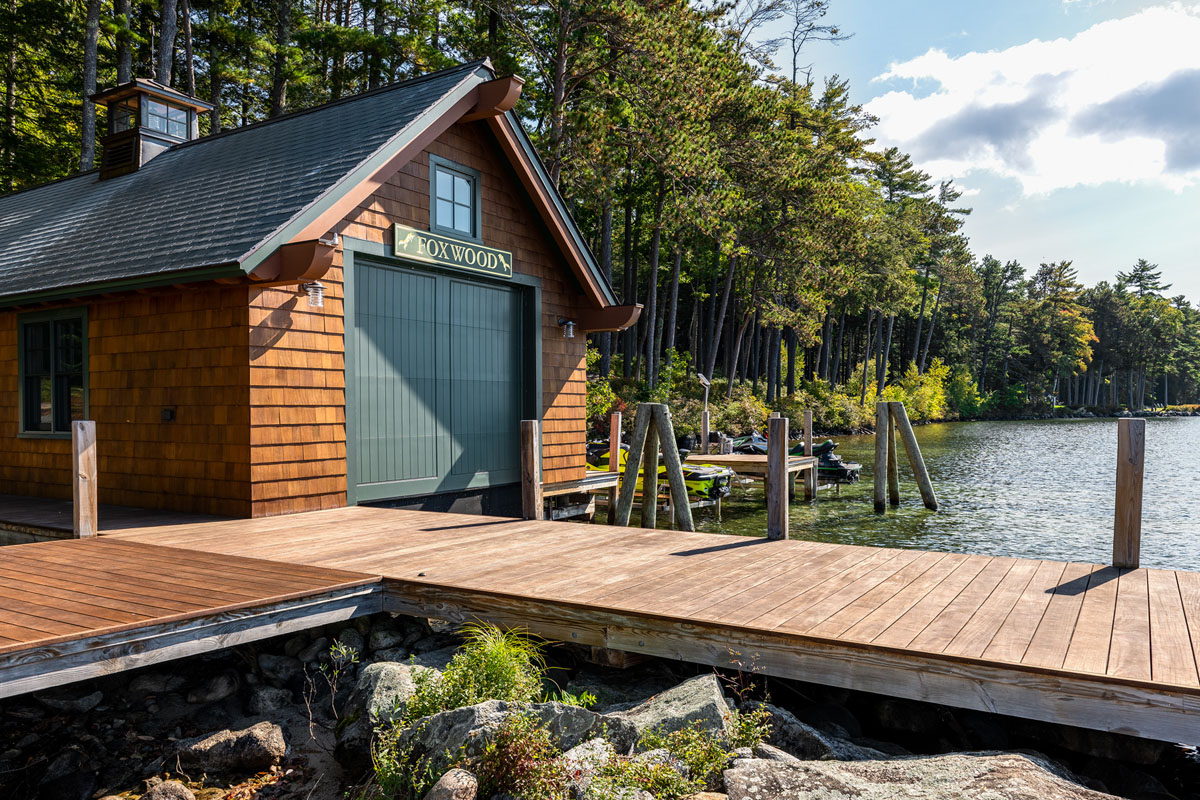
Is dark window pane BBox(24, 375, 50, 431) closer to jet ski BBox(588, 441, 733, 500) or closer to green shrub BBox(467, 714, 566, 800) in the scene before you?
jet ski BBox(588, 441, 733, 500)

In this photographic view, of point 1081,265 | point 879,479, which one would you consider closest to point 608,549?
point 879,479

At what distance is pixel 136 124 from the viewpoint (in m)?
12.4

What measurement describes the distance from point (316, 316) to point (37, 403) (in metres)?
4.40

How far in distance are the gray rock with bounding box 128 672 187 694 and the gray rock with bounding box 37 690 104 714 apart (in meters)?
0.18

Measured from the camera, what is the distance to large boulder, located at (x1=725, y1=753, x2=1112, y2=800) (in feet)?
9.37

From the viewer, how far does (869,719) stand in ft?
14.7

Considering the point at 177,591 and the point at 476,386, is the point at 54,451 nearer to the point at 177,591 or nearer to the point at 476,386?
the point at 476,386

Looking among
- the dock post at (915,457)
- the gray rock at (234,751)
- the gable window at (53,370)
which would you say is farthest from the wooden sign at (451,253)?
the dock post at (915,457)

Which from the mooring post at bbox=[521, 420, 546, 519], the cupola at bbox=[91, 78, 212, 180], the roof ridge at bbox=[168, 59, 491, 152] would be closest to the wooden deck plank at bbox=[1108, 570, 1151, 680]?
the mooring post at bbox=[521, 420, 546, 519]

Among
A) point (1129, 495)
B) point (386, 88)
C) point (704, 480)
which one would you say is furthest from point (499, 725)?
point (704, 480)

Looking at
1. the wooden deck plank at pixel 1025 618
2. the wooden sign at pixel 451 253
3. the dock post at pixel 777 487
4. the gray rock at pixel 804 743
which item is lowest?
the gray rock at pixel 804 743

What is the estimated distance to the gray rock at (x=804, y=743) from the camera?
11.9 feet

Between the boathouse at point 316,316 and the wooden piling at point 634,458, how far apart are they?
33.4 inches

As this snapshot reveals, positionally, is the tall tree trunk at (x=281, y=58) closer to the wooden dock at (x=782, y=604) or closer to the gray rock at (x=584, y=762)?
the wooden dock at (x=782, y=604)
